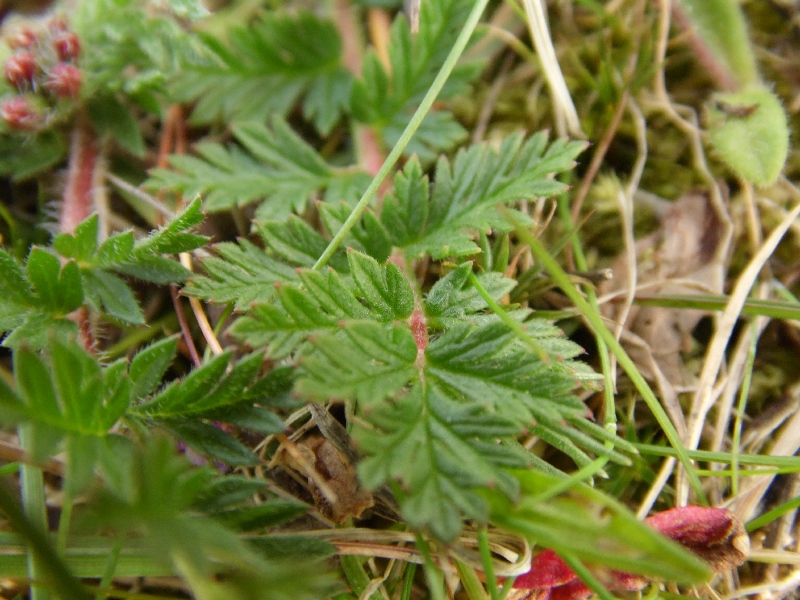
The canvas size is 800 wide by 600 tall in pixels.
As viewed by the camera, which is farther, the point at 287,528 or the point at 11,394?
the point at 287,528

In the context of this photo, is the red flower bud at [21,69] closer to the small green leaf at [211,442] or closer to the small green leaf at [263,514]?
the small green leaf at [211,442]

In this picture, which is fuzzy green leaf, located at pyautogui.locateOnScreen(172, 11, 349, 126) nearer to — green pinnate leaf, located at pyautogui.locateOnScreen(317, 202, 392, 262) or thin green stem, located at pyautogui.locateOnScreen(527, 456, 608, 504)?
green pinnate leaf, located at pyautogui.locateOnScreen(317, 202, 392, 262)

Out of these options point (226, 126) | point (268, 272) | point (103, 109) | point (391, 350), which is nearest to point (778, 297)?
point (391, 350)

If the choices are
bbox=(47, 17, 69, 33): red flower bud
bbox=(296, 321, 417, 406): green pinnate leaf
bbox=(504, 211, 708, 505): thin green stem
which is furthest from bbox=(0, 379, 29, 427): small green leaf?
bbox=(47, 17, 69, 33): red flower bud

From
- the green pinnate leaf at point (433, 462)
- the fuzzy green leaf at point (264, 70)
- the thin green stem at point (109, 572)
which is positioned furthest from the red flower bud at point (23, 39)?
the green pinnate leaf at point (433, 462)

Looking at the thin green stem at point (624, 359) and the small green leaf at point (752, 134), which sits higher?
the small green leaf at point (752, 134)

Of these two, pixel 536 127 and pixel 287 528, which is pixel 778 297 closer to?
pixel 536 127
